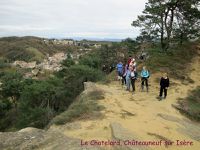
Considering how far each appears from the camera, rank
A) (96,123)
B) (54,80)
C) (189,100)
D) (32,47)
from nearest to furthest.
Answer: (96,123)
(189,100)
(54,80)
(32,47)

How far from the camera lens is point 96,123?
12031 mm

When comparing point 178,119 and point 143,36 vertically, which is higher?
point 143,36

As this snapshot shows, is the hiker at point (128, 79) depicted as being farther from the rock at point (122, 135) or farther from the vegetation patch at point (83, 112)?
the rock at point (122, 135)

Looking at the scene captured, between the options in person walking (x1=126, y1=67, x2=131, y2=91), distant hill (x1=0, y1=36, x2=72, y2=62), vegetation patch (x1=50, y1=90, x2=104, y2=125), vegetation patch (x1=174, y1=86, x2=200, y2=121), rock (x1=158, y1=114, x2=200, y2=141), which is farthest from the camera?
distant hill (x1=0, y1=36, x2=72, y2=62)

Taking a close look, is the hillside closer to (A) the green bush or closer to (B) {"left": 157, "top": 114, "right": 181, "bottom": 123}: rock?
(B) {"left": 157, "top": 114, "right": 181, "bottom": 123}: rock

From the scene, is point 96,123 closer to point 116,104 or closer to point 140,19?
point 116,104

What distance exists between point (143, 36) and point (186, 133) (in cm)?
1376

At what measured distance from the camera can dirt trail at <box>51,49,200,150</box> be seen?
11.2m

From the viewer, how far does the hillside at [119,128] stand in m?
10.4

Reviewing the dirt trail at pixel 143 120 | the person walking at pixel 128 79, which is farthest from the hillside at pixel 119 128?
the person walking at pixel 128 79

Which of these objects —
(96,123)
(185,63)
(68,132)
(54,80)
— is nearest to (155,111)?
(96,123)

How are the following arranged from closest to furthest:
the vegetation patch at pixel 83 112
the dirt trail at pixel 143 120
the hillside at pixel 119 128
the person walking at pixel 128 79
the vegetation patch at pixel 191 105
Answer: the hillside at pixel 119 128 < the dirt trail at pixel 143 120 < the vegetation patch at pixel 83 112 < the vegetation patch at pixel 191 105 < the person walking at pixel 128 79

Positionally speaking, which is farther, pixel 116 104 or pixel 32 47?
pixel 32 47

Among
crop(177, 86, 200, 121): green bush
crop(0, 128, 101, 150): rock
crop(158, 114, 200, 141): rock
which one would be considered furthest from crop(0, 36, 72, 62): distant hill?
crop(0, 128, 101, 150): rock
